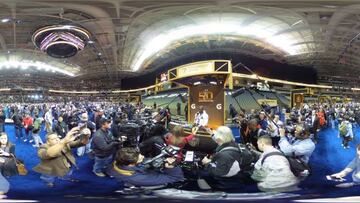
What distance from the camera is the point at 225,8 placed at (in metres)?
2.37

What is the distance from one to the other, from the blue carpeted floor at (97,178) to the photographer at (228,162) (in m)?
0.40

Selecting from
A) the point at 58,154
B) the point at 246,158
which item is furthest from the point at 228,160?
the point at 58,154

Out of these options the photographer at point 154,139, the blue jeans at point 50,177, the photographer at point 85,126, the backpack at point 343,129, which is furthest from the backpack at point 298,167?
the blue jeans at point 50,177

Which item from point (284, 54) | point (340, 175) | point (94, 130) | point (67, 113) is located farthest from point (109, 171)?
point (340, 175)

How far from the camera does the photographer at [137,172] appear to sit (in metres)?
2.38

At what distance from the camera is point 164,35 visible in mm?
2426

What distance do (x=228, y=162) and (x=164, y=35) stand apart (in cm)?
85

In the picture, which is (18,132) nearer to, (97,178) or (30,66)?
(30,66)

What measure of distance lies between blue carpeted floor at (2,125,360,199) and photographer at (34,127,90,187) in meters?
0.04

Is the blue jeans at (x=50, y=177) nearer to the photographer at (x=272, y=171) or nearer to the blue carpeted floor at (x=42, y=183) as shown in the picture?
the blue carpeted floor at (x=42, y=183)

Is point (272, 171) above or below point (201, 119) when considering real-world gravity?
below

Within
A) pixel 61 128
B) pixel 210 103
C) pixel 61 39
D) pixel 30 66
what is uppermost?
pixel 61 39

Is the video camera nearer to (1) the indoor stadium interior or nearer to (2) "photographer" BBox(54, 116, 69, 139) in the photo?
(1) the indoor stadium interior

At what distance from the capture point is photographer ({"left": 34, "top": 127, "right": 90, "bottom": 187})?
2391 millimetres
